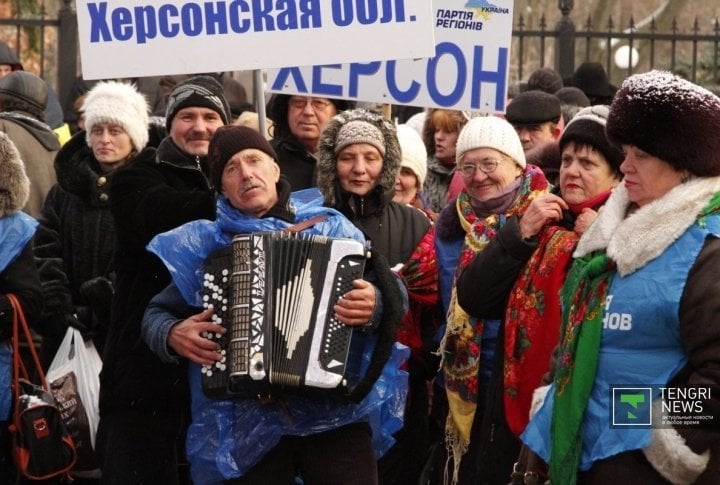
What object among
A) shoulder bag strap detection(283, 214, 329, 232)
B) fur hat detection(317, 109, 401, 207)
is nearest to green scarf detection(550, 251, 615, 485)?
shoulder bag strap detection(283, 214, 329, 232)

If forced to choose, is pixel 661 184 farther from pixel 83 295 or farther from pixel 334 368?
pixel 83 295

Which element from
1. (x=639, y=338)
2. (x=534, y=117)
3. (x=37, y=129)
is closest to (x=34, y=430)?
(x=37, y=129)

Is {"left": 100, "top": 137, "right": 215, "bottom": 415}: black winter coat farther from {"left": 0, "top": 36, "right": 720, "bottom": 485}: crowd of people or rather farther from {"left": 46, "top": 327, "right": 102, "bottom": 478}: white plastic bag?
{"left": 46, "top": 327, "right": 102, "bottom": 478}: white plastic bag

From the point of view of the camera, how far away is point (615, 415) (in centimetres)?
469

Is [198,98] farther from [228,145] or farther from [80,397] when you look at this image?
[80,397]

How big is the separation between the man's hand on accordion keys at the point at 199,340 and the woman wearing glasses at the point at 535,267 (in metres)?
0.91

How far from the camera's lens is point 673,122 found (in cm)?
475

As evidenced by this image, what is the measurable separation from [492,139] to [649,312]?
1.96 m

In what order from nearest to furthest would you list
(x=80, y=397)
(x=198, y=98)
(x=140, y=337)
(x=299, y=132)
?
(x=140, y=337) < (x=198, y=98) < (x=80, y=397) < (x=299, y=132)

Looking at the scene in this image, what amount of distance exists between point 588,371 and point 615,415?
16 centimetres

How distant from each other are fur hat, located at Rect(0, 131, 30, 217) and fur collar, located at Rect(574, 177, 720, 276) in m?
3.46

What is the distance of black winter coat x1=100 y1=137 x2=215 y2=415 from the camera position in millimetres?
6277

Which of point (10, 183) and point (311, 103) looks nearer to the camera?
point (10, 183)

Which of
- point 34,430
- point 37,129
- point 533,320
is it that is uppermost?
point 37,129
